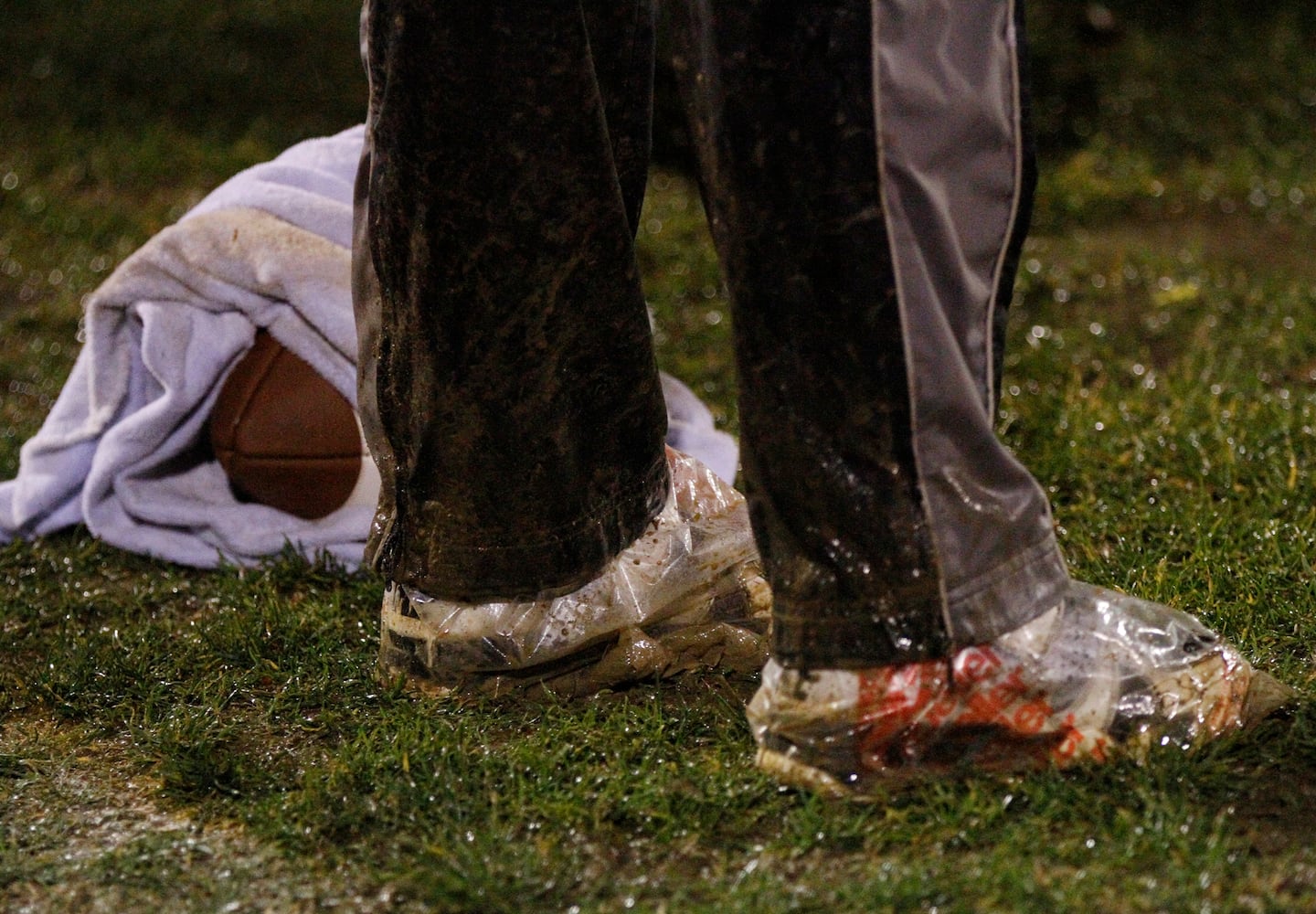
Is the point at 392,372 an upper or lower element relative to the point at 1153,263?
upper

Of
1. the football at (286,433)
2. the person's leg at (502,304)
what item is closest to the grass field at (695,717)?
the football at (286,433)

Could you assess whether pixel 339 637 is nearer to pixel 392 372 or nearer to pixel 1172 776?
pixel 392 372

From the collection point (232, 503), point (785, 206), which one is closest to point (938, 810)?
point (785, 206)

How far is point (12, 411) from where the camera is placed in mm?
3508

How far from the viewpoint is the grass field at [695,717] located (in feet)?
5.46

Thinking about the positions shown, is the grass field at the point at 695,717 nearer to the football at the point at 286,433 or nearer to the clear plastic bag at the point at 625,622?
the clear plastic bag at the point at 625,622

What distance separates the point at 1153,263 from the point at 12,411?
9.83 ft

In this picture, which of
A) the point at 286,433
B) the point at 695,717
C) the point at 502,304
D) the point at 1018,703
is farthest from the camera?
the point at 286,433

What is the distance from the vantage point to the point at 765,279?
163 centimetres

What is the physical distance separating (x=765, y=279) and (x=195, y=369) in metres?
1.47

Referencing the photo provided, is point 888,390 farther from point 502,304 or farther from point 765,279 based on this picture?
point 502,304

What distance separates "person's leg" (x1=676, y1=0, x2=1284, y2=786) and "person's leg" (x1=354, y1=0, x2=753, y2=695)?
0.79 ft

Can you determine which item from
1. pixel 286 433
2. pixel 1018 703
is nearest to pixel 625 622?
A: pixel 1018 703

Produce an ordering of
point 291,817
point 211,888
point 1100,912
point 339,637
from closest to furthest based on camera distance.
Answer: point 1100,912, point 211,888, point 291,817, point 339,637
